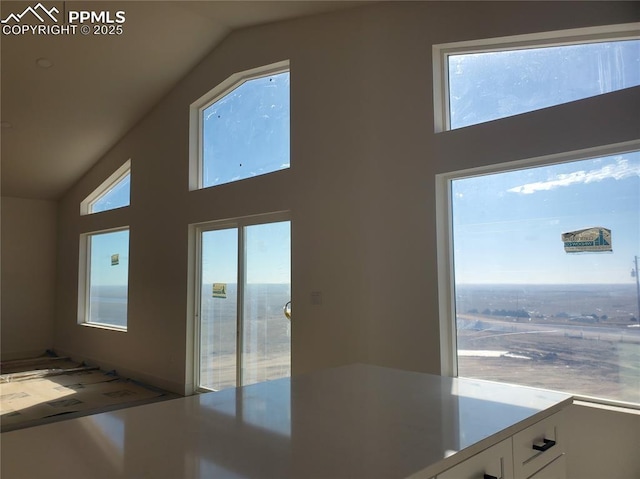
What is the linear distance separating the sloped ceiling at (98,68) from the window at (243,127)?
1.65 feet

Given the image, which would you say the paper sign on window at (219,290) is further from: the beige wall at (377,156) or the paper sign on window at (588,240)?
the paper sign on window at (588,240)

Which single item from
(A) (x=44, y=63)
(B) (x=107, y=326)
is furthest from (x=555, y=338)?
(B) (x=107, y=326)

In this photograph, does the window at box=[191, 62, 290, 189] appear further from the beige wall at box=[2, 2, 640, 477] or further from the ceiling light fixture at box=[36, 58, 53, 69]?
the ceiling light fixture at box=[36, 58, 53, 69]

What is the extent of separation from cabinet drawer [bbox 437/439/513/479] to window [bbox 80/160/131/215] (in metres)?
6.26

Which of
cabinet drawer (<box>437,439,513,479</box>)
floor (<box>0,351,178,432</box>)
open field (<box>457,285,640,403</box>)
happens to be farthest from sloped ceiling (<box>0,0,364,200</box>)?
cabinet drawer (<box>437,439,513,479</box>)

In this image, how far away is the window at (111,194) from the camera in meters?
6.64

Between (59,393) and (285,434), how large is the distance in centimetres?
522

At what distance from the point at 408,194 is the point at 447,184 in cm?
29

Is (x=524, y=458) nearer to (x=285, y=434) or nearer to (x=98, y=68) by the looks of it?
(x=285, y=434)

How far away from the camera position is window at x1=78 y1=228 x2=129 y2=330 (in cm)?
664

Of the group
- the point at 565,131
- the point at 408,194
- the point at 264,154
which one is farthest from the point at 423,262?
the point at 264,154

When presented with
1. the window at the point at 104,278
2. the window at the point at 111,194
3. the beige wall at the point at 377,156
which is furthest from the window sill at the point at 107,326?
the window at the point at 111,194

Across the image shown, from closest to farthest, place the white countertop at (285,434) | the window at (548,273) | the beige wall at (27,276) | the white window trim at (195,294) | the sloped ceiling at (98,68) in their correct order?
the white countertop at (285,434)
the window at (548,273)
the sloped ceiling at (98,68)
the white window trim at (195,294)
the beige wall at (27,276)

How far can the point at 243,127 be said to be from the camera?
16.3 feet
